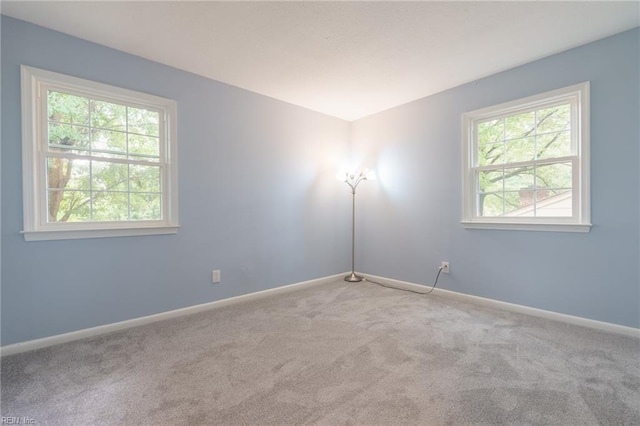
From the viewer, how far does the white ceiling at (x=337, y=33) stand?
6.26 feet

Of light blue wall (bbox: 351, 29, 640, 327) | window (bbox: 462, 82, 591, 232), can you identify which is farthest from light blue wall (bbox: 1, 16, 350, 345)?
window (bbox: 462, 82, 591, 232)

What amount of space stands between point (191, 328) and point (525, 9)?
347 cm

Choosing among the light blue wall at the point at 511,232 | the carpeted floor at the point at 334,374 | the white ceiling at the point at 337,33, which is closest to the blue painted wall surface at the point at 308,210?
the light blue wall at the point at 511,232

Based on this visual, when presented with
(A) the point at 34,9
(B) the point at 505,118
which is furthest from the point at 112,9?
(B) the point at 505,118

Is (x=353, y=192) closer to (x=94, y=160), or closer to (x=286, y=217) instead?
(x=286, y=217)

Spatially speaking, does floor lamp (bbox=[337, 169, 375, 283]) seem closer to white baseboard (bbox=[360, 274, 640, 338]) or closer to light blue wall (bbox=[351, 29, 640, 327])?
light blue wall (bbox=[351, 29, 640, 327])

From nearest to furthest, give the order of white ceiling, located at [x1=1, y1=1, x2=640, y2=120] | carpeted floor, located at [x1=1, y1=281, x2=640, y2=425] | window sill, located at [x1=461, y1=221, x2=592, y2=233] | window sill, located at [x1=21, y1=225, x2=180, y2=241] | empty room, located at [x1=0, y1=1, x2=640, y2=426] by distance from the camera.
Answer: carpeted floor, located at [x1=1, y1=281, x2=640, y2=425] < empty room, located at [x1=0, y1=1, x2=640, y2=426] < white ceiling, located at [x1=1, y1=1, x2=640, y2=120] < window sill, located at [x1=21, y1=225, x2=180, y2=241] < window sill, located at [x1=461, y1=221, x2=592, y2=233]

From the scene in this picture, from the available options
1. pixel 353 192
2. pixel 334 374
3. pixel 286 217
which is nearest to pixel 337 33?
pixel 286 217

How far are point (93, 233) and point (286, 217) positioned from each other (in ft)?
6.17

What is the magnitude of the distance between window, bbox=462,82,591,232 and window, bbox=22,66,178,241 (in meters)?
3.10

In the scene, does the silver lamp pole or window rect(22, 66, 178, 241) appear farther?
the silver lamp pole

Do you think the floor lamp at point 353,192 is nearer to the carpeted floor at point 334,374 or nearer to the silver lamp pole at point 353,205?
the silver lamp pole at point 353,205

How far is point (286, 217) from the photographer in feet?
11.5

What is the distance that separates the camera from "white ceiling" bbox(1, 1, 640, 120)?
191cm
